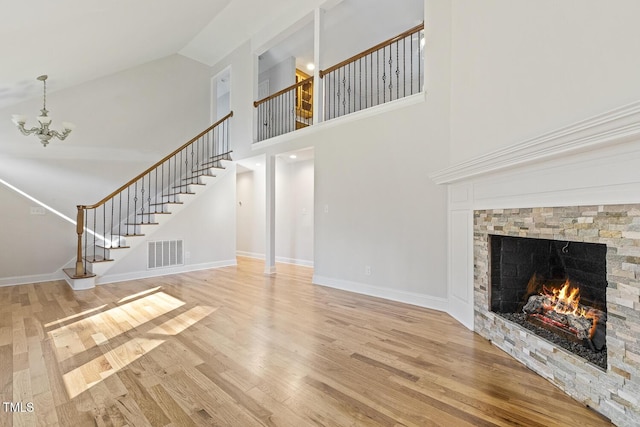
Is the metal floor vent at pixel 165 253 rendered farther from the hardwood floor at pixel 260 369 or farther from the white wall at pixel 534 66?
the white wall at pixel 534 66

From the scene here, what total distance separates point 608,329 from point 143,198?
6.97 m

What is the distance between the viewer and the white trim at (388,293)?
136 inches

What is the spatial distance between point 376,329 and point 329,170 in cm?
259

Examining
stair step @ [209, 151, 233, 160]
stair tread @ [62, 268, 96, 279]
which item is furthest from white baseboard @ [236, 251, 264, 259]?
stair tread @ [62, 268, 96, 279]

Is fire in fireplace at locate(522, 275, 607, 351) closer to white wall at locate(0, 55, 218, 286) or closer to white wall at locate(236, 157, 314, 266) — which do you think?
white wall at locate(236, 157, 314, 266)

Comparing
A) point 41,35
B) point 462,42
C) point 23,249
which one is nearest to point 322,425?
point 462,42

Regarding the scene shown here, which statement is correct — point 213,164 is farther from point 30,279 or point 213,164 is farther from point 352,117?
point 352,117

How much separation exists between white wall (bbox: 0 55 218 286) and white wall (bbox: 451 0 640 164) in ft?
19.2

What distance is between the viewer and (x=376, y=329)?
286 centimetres

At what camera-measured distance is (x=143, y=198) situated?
612cm

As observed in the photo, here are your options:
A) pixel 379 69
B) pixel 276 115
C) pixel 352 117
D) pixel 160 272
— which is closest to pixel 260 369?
pixel 352 117

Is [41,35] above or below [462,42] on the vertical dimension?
above

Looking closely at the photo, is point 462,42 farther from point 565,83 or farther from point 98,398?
point 98,398

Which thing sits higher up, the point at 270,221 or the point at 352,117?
the point at 352,117
